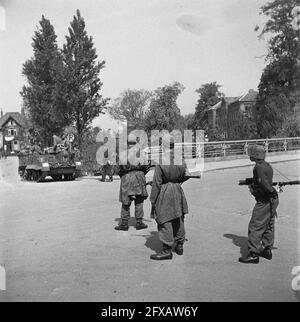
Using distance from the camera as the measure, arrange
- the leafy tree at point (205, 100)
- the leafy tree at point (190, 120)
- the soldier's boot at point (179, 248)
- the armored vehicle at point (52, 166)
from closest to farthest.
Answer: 1. the soldier's boot at point (179, 248)
2. the armored vehicle at point (52, 166)
3. the leafy tree at point (190, 120)
4. the leafy tree at point (205, 100)

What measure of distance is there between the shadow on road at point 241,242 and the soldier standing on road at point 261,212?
0.39 m

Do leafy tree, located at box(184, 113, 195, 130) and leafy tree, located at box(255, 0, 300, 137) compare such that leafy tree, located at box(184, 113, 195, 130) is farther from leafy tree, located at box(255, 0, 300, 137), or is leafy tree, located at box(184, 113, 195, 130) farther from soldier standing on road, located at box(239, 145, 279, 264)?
soldier standing on road, located at box(239, 145, 279, 264)

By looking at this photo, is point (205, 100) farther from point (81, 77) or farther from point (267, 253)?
point (267, 253)

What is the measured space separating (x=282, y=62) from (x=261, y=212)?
3513 cm

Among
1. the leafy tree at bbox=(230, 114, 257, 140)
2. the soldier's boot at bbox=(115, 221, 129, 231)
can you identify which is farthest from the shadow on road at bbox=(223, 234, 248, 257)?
the leafy tree at bbox=(230, 114, 257, 140)

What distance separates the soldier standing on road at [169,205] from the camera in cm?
580

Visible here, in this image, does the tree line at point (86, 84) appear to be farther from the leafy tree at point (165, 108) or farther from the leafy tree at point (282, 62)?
the leafy tree at point (165, 108)

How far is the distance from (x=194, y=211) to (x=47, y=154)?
1077cm

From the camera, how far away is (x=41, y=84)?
2947 cm

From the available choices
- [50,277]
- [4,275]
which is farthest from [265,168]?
[4,275]

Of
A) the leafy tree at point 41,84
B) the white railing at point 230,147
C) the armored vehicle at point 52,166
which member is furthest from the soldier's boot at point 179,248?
the leafy tree at point 41,84

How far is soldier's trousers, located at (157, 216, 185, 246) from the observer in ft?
19.0

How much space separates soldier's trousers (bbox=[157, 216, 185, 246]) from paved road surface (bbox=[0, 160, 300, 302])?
250mm

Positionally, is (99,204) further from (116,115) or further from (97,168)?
(116,115)
